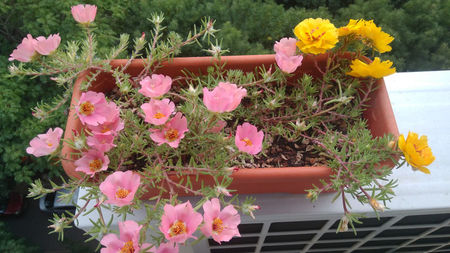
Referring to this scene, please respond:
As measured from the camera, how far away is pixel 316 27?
2.49ft

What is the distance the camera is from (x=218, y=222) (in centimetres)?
59

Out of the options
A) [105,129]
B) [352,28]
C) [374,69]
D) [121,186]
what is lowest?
[121,186]

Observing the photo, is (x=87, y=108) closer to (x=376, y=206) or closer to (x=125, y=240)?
(x=125, y=240)

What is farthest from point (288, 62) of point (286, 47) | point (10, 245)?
point (10, 245)

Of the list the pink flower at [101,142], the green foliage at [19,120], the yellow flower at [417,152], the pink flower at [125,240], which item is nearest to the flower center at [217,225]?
the pink flower at [125,240]

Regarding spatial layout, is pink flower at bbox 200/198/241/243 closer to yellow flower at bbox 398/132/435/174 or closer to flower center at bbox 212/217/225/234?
flower center at bbox 212/217/225/234

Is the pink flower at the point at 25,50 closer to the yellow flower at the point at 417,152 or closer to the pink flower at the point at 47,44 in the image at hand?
the pink flower at the point at 47,44

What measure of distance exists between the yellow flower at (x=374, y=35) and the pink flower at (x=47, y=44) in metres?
0.62

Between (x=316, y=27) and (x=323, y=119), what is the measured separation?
0.22 meters

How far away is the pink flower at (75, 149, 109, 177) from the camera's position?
646 millimetres

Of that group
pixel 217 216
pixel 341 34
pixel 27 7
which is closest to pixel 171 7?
pixel 27 7

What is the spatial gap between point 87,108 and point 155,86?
12 cm

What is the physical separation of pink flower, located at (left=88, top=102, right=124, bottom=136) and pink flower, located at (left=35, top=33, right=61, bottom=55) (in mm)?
195

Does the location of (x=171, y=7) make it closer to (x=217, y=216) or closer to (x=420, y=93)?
(x=420, y=93)
